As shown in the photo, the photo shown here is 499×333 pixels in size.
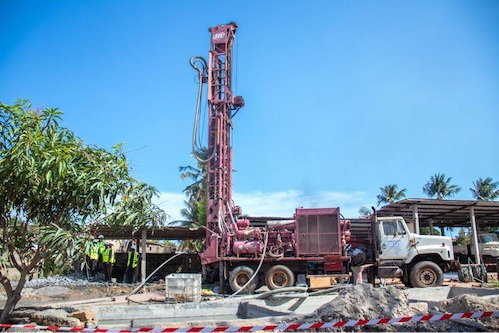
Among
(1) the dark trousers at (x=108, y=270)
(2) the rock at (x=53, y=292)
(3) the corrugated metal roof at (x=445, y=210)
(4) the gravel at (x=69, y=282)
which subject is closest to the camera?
(2) the rock at (x=53, y=292)

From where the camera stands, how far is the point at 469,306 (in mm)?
8938

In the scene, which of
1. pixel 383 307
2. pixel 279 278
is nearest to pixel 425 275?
pixel 279 278

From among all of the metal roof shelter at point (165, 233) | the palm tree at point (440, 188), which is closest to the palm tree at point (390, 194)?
the palm tree at point (440, 188)

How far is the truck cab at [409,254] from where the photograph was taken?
14.3 m

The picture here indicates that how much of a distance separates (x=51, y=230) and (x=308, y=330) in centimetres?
510

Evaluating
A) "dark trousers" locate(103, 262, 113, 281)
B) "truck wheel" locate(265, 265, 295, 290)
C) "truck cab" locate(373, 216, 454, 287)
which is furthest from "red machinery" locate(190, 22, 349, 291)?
"dark trousers" locate(103, 262, 113, 281)

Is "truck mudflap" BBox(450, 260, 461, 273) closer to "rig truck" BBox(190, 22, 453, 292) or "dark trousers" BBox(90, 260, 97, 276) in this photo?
"rig truck" BBox(190, 22, 453, 292)

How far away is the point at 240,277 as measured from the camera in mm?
15203

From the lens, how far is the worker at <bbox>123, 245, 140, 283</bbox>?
19.5 meters

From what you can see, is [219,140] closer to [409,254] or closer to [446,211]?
[409,254]

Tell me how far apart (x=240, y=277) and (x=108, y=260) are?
776cm

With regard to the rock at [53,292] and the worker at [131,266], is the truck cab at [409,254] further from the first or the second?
the rock at [53,292]

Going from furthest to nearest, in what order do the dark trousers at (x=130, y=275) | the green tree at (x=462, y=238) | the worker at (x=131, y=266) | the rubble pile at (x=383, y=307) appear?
1. the green tree at (x=462, y=238)
2. the dark trousers at (x=130, y=275)
3. the worker at (x=131, y=266)
4. the rubble pile at (x=383, y=307)

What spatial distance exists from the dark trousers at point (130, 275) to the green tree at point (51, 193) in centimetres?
1112
